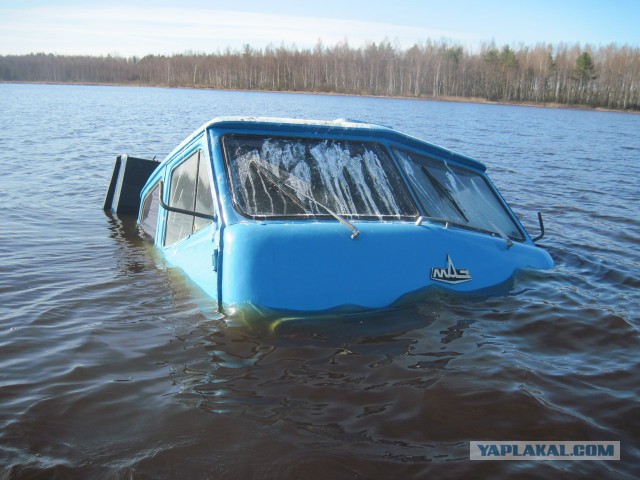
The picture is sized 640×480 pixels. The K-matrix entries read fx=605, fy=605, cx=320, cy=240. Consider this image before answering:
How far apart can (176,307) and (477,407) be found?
304 cm

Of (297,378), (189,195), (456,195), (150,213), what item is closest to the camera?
(297,378)

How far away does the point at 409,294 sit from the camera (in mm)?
5367

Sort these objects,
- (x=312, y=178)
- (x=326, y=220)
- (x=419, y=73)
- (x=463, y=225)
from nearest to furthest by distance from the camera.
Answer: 1. (x=326, y=220)
2. (x=312, y=178)
3. (x=463, y=225)
4. (x=419, y=73)

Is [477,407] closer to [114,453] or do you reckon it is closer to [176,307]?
[114,453]

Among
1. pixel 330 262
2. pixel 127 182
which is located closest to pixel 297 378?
pixel 330 262

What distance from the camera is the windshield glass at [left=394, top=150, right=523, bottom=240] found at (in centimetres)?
612

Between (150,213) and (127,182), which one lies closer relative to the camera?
(150,213)

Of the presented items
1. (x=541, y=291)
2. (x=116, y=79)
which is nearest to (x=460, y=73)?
(x=116, y=79)

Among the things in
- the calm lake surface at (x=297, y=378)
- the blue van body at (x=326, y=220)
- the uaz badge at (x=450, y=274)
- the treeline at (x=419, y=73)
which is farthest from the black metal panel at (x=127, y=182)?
the treeline at (x=419, y=73)

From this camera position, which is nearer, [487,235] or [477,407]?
[477,407]

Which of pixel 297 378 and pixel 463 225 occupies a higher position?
pixel 463 225

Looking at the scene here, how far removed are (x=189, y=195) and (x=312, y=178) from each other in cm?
145

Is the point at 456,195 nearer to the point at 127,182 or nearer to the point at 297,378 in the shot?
the point at 297,378

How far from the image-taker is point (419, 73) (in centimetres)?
11038
